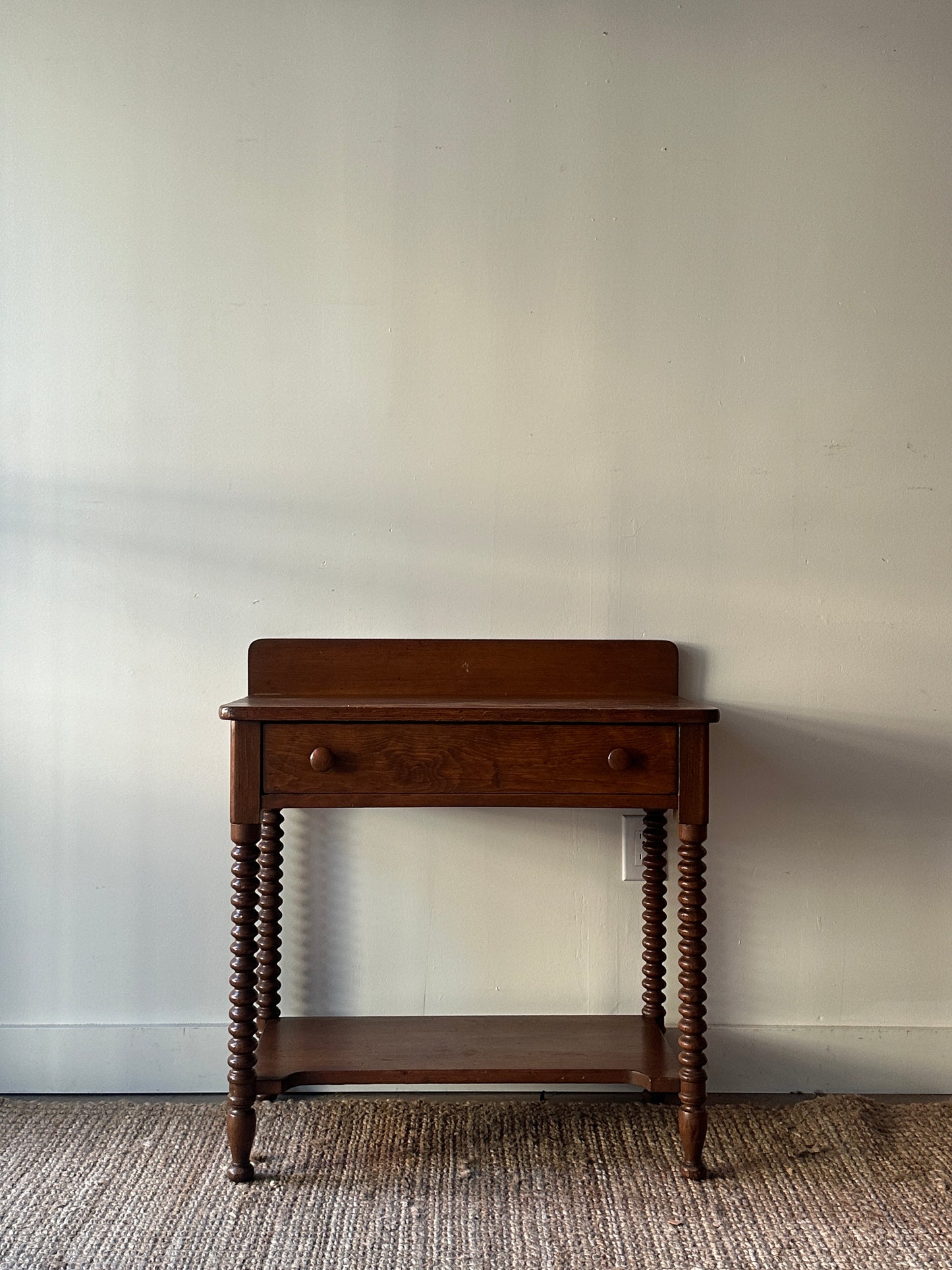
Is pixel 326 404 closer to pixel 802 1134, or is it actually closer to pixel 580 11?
pixel 580 11

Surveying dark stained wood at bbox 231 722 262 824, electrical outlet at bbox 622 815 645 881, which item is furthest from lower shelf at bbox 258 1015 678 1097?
dark stained wood at bbox 231 722 262 824

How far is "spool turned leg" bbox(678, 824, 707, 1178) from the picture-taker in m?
1.74

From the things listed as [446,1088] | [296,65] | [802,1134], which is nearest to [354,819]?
[446,1088]

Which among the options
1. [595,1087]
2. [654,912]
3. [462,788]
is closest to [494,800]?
[462,788]

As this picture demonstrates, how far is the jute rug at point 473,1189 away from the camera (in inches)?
60.7

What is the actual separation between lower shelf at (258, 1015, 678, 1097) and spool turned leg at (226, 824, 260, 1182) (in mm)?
43

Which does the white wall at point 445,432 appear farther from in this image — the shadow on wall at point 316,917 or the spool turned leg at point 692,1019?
the spool turned leg at point 692,1019

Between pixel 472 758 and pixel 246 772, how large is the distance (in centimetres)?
38

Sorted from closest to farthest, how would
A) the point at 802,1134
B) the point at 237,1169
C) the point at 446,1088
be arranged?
the point at 237,1169 → the point at 802,1134 → the point at 446,1088

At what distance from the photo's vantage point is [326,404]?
2.12 m

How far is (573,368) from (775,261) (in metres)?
0.48

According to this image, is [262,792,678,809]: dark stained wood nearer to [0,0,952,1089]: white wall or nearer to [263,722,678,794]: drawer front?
[263,722,678,794]: drawer front

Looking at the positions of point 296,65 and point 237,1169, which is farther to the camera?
point 296,65

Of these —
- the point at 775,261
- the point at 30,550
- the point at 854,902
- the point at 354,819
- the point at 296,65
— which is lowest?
the point at 854,902
